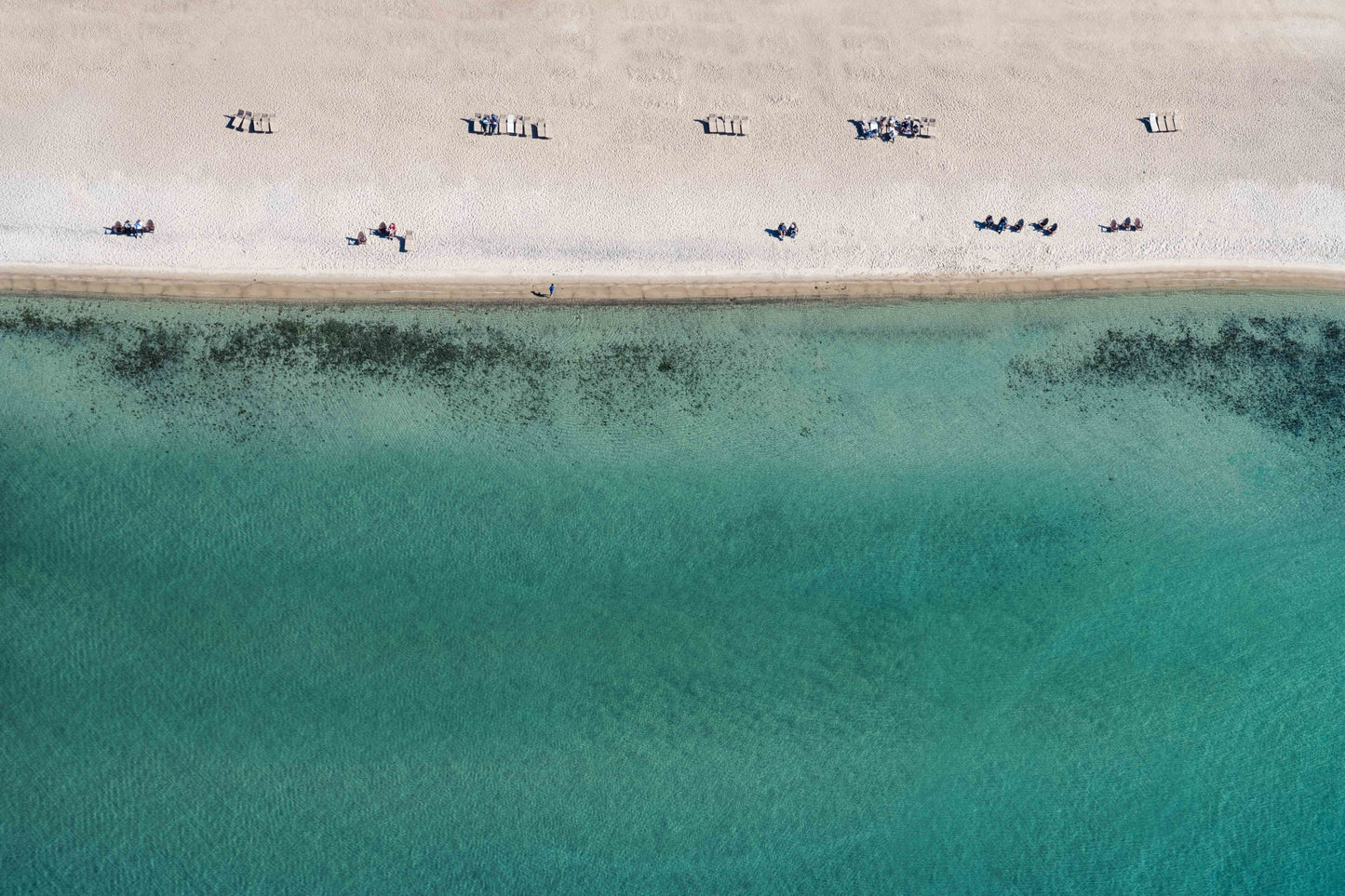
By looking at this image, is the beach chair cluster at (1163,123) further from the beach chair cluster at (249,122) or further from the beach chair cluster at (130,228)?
the beach chair cluster at (130,228)

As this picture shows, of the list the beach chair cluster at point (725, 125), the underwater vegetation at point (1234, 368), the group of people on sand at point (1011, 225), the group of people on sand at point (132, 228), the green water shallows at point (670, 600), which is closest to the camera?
the green water shallows at point (670, 600)

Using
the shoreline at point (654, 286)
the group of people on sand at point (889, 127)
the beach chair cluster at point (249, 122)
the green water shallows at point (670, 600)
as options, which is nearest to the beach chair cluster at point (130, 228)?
the shoreline at point (654, 286)

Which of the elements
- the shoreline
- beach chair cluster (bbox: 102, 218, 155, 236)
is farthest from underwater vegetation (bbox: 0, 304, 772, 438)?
beach chair cluster (bbox: 102, 218, 155, 236)

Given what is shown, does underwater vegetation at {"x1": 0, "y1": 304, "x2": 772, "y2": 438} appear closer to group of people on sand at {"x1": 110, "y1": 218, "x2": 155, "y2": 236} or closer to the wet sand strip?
the wet sand strip

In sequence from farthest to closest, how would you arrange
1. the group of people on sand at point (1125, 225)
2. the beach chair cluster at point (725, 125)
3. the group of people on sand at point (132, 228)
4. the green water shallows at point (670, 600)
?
the group of people on sand at point (1125, 225), the beach chair cluster at point (725, 125), the group of people on sand at point (132, 228), the green water shallows at point (670, 600)

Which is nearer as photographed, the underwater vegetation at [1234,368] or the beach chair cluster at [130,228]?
the beach chair cluster at [130,228]

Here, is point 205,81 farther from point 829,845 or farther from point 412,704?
point 829,845

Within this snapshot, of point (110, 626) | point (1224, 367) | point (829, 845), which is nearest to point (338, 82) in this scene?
point (110, 626)
